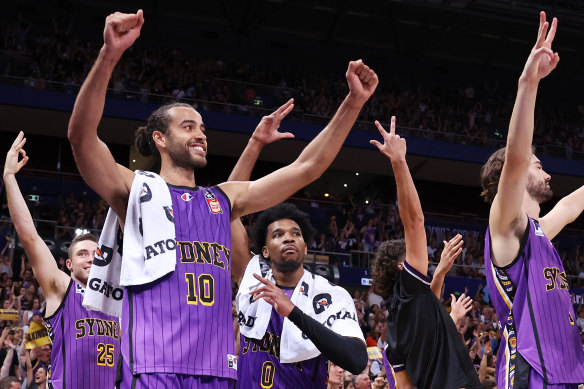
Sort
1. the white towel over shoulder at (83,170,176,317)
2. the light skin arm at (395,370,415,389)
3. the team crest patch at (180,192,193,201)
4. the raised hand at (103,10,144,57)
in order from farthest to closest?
the light skin arm at (395,370,415,389) < the team crest patch at (180,192,193,201) < the white towel over shoulder at (83,170,176,317) < the raised hand at (103,10,144,57)

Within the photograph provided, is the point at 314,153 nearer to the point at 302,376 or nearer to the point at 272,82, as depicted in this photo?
the point at 302,376

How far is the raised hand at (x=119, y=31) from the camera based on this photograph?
3.47m

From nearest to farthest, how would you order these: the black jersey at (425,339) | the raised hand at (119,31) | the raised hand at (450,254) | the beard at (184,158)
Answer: the raised hand at (119,31)
the beard at (184,158)
the black jersey at (425,339)
the raised hand at (450,254)

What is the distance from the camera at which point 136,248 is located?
144 inches

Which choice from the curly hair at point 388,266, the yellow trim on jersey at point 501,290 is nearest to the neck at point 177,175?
the curly hair at point 388,266

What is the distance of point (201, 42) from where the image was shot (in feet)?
90.7

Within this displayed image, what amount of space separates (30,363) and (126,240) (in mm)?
6675

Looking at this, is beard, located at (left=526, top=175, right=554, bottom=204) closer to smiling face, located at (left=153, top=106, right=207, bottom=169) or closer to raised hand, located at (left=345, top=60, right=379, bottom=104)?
raised hand, located at (left=345, top=60, right=379, bottom=104)

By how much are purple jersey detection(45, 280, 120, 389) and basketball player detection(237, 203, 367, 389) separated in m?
1.41

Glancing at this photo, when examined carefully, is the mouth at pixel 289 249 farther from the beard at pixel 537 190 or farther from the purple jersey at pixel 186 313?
the beard at pixel 537 190

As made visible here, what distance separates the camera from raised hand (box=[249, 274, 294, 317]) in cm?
398

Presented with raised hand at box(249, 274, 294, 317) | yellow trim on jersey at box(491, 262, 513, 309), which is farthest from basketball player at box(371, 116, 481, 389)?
raised hand at box(249, 274, 294, 317)

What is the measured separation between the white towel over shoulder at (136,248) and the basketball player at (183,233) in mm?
63

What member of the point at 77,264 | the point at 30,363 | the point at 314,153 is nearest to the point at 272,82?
the point at 30,363
